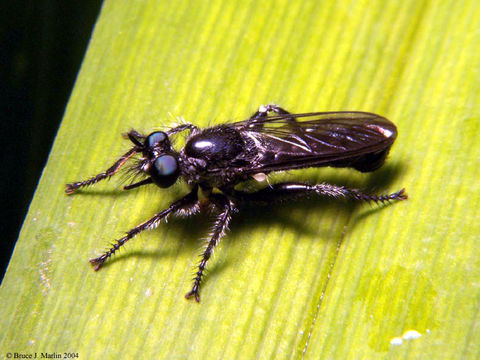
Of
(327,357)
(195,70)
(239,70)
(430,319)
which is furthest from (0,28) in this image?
(430,319)

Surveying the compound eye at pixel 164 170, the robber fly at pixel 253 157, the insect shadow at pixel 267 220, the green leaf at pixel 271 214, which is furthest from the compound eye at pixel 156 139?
the insect shadow at pixel 267 220

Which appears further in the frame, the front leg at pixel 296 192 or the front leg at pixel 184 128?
the front leg at pixel 184 128

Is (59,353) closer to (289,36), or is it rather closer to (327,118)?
(327,118)

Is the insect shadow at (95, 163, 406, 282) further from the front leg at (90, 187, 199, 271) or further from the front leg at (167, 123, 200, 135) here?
the front leg at (167, 123, 200, 135)

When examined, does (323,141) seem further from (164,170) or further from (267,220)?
(164,170)

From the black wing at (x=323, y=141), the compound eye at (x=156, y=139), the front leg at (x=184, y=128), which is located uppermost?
the black wing at (x=323, y=141)

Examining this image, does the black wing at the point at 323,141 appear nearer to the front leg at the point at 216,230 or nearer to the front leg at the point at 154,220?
the front leg at the point at 216,230

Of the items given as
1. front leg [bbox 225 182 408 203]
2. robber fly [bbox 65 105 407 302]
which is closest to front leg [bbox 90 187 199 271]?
robber fly [bbox 65 105 407 302]
